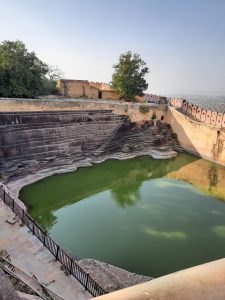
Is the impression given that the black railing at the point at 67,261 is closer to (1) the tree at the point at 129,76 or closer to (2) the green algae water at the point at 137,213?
(2) the green algae water at the point at 137,213

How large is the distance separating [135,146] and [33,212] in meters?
12.3

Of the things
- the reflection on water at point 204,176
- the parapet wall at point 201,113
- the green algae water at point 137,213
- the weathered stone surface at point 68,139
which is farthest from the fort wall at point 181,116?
the green algae water at point 137,213

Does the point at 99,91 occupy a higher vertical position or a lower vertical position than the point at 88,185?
higher

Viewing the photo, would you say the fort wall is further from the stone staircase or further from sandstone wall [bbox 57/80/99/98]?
sandstone wall [bbox 57/80/99/98]

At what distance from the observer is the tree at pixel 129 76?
85.7 ft

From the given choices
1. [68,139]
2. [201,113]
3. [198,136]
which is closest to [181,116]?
[201,113]

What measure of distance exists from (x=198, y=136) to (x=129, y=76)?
8.69 m

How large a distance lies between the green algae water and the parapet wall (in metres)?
4.16

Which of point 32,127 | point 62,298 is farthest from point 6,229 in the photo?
point 32,127

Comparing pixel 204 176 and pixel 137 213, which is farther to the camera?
pixel 204 176

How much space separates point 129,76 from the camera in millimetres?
26266

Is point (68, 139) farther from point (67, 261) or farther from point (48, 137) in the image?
point (67, 261)

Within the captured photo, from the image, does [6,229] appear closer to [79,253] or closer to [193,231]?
[79,253]

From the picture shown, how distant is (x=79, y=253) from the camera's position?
35.0 ft
